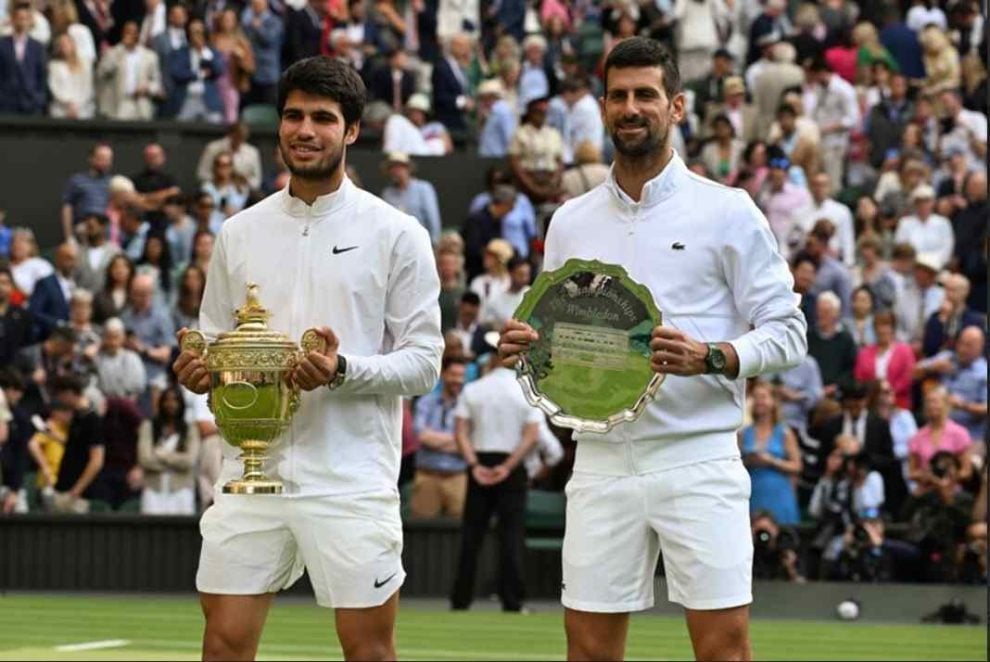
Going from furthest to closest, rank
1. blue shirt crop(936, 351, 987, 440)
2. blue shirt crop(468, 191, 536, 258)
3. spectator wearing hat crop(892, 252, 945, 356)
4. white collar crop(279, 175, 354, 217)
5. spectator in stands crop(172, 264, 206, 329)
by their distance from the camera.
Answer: blue shirt crop(468, 191, 536, 258) → spectator wearing hat crop(892, 252, 945, 356) → spectator in stands crop(172, 264, 206, 329) → blue shirt crop(936, 351, 987, 440) → white collar crop(279, 175, 354, 217)

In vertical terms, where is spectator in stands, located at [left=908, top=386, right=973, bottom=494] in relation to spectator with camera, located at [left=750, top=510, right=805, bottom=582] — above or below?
above

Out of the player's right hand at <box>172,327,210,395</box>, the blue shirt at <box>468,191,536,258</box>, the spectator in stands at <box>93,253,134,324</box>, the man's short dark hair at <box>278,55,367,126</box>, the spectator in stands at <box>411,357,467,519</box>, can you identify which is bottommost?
the spectator in stands at <box>411,357,467,519</box>

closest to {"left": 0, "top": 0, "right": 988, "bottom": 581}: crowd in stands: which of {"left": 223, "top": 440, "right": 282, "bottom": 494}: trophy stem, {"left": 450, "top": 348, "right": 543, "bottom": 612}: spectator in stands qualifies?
{"left": 450, "top": 348, "right": 543, "bottom": 612}: spectator in stands

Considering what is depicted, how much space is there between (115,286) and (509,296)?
3.34 m

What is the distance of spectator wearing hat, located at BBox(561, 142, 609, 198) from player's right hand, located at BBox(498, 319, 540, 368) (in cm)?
1697

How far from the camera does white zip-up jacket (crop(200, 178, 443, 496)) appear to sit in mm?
7688

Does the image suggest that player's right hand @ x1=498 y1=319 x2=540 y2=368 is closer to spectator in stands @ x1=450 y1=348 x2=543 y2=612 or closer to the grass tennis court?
the grass tennis court

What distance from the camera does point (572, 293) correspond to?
769cm

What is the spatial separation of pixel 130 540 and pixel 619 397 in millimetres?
14176

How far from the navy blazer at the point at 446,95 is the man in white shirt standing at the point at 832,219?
4.46 m

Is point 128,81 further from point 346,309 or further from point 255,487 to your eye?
point 255,487

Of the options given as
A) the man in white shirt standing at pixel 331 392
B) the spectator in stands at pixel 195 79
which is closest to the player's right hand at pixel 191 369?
the man in white shirt standing at pixel 331 392

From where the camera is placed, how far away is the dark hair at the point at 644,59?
7.68 m

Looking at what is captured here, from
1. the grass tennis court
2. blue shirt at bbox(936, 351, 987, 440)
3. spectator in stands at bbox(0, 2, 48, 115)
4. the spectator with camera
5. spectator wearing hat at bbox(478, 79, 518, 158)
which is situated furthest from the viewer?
spectator wearing hat at bbox(478, 79, 518, 158)
